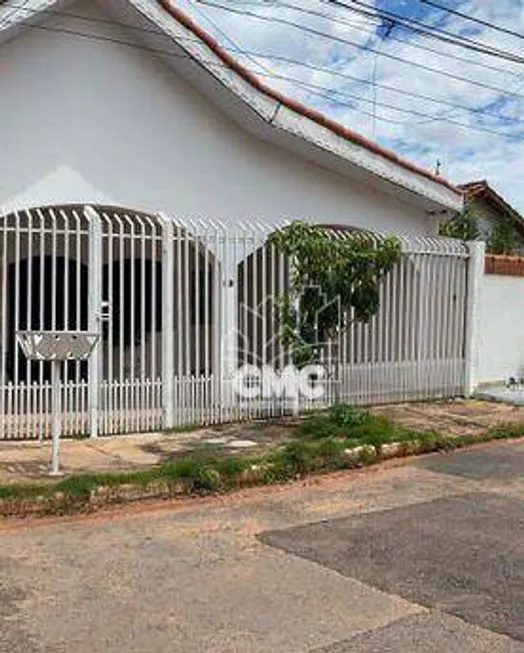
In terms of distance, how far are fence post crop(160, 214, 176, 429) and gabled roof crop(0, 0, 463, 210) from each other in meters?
2.01

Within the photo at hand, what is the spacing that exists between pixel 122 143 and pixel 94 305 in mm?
2276

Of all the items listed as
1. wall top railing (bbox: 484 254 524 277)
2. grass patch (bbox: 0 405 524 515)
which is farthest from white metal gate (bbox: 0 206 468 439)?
wall top railing (bbox: 484 254 524 277)

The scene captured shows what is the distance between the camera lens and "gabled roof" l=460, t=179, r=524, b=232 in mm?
25562

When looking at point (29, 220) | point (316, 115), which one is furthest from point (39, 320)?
point (316, 115)

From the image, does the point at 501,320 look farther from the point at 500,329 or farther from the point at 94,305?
the point at 94,305

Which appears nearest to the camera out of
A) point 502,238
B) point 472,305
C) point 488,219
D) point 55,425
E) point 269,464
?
point 55,425

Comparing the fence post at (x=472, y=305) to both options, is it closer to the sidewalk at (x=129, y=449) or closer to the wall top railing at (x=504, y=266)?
the wall top railing at (x=504, y=266)

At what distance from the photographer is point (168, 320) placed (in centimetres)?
1026

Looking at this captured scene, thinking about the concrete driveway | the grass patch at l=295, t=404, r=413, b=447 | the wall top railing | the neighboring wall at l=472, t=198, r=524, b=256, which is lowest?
the concrete driveway

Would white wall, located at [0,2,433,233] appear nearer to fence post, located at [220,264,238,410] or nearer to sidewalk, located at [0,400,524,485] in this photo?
fence post, located at [220,264,238,410]

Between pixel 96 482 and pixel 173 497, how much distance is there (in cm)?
70

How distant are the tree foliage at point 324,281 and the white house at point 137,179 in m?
0.95

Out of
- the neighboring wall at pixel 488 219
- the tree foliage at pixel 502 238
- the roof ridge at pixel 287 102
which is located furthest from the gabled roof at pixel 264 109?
the neighboring wall at pixel 488 219

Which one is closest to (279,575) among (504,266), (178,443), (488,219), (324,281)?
(178,443)
